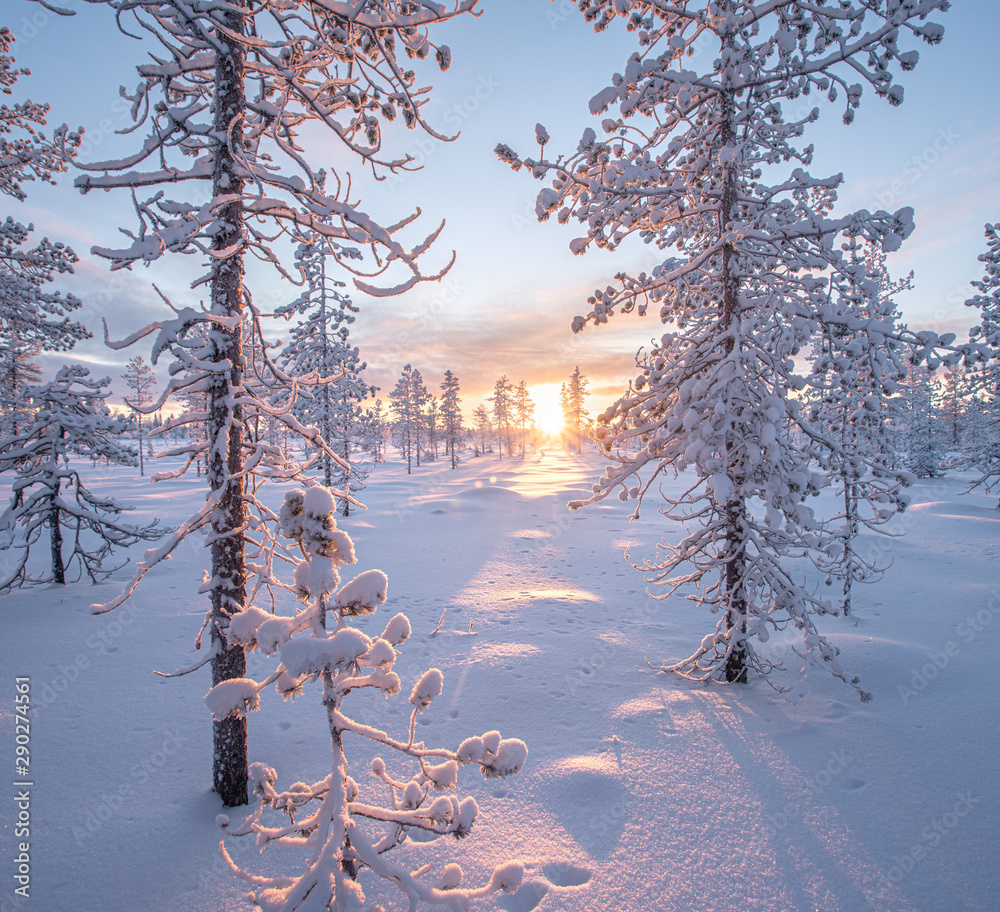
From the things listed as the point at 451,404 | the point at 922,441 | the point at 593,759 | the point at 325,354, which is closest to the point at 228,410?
the point at 593,759

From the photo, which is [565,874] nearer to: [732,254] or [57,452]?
[732,254]

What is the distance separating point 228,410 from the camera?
3924mm

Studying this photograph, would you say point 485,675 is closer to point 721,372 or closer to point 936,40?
point 721,372

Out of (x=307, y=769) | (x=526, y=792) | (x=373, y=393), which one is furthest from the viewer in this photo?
(x=373, y=393)

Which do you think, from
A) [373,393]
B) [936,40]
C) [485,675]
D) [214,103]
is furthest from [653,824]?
[373,393]

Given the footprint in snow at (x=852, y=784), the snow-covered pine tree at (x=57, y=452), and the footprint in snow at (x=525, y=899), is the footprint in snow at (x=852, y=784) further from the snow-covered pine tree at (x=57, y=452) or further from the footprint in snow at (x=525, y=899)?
the snow-covered pine tree at (x=57, y=452)

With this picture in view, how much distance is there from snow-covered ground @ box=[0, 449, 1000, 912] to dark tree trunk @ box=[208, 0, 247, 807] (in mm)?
1074

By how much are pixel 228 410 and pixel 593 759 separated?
5293mm

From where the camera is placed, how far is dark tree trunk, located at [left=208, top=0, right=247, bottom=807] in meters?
3.82

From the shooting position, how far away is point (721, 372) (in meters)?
5.41

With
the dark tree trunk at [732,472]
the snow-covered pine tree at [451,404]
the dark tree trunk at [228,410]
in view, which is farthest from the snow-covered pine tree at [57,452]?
the snow-covered pine tree at [451,404]

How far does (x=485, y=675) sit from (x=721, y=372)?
5684 millimetres

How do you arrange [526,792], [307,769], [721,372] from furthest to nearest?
1. [721,372]
2. [307,769]
3. [526,792]

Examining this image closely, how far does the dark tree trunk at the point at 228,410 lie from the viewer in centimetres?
382
